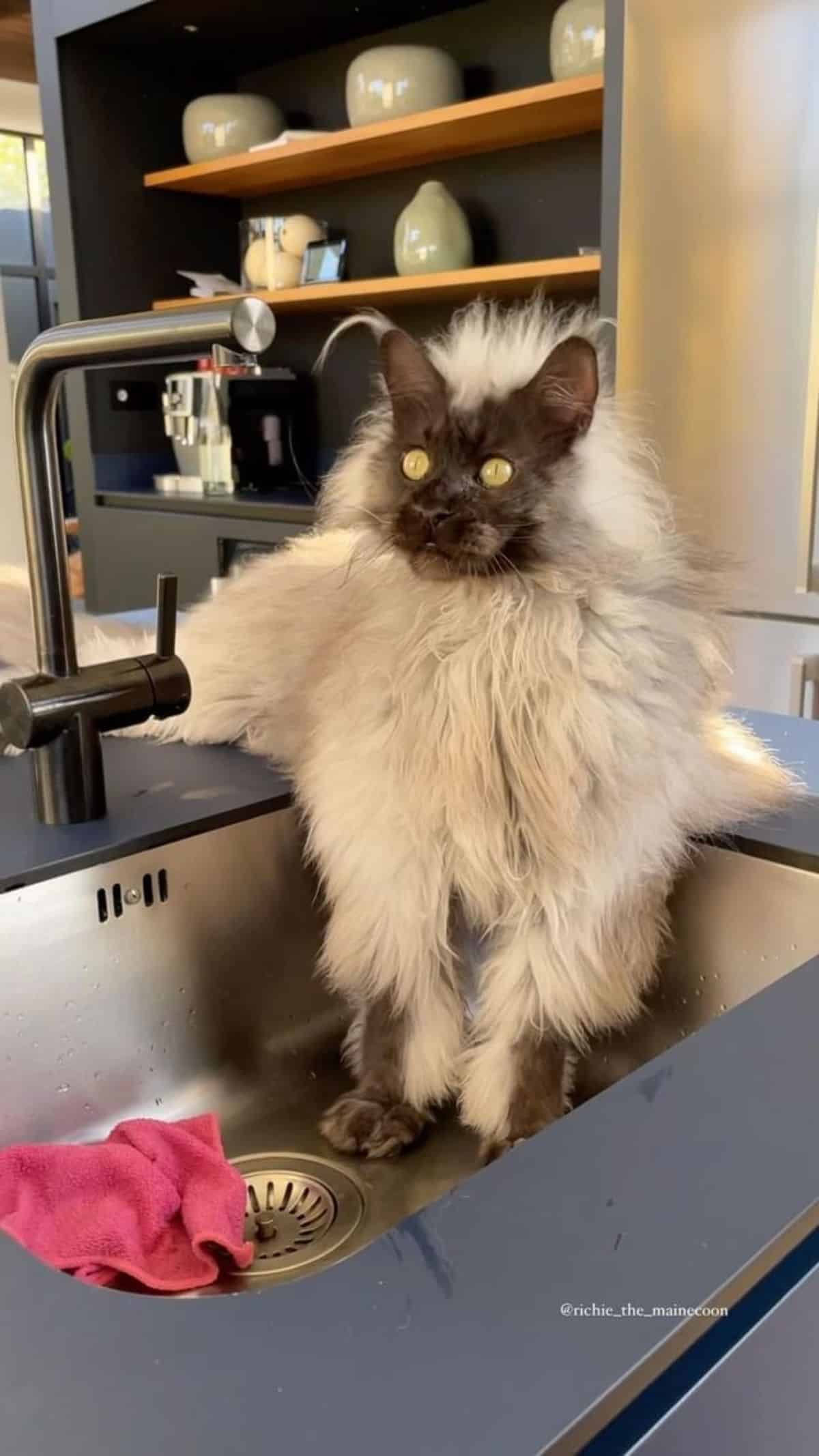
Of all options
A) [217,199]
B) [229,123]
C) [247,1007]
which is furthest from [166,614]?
[217,199]

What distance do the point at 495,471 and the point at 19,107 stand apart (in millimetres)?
5511

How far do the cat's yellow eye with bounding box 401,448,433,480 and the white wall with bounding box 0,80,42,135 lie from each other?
4966 mm

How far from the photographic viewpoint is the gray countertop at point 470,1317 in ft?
1.28

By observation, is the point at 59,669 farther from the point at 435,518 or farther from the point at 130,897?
the point at 435,518

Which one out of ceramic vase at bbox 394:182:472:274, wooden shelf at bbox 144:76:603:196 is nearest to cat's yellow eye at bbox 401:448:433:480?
wooden shelf at bbox 144:76:603:196

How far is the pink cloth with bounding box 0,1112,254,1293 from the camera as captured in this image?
739 millimetres

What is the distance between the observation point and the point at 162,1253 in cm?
77

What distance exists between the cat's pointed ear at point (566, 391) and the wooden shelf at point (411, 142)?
164 cm

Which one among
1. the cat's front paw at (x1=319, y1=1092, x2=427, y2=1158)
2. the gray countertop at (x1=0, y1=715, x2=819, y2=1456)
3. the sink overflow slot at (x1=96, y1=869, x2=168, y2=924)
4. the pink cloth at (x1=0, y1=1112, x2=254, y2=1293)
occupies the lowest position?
the cat's front paw at (x1=319, y1=1092, x2=427, y2=1158)

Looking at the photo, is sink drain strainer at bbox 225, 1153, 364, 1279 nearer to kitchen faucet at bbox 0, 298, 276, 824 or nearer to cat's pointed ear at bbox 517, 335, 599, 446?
kitchen faucet at bbox 0, 298, 276, 824

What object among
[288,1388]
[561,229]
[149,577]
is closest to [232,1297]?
[288,1388]

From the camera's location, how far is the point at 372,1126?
3.06 ft

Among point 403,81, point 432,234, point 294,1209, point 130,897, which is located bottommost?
point 294,1209

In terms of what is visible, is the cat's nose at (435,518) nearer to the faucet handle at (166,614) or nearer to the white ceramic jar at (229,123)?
the faucet handle at (166,614)
